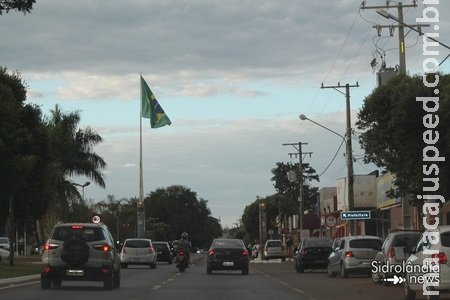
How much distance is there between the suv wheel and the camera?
2383 centimetres

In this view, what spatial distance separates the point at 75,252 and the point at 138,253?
74.9 feet

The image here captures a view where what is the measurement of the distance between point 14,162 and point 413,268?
24.8 m

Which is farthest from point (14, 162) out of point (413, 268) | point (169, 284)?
point (413, 268)

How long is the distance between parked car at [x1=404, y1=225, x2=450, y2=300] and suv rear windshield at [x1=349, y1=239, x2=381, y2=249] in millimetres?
13620

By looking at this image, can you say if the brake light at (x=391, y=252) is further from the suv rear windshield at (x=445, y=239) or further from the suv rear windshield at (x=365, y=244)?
the suv rear windshield at (x=445, y=239)

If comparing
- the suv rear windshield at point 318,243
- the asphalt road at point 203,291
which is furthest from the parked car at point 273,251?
the asphalt road at point 203,291

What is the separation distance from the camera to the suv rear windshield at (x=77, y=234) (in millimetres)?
24391

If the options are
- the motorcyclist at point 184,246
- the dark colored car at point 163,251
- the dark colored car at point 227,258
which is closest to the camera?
the dark colored car at point 227,258

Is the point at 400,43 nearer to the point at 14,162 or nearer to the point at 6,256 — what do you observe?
the point at 14,162

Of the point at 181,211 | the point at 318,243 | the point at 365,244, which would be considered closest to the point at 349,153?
the point at 318,243

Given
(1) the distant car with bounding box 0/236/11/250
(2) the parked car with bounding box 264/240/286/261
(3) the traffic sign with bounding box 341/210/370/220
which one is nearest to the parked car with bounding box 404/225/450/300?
(3) the traffic sign with bounding box 341/210/370/220

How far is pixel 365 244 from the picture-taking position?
108 ft

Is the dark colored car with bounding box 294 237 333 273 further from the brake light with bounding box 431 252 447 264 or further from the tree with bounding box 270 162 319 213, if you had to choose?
the tree with bounding box 270 162 319 213

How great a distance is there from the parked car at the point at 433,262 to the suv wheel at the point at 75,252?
9069 mm
